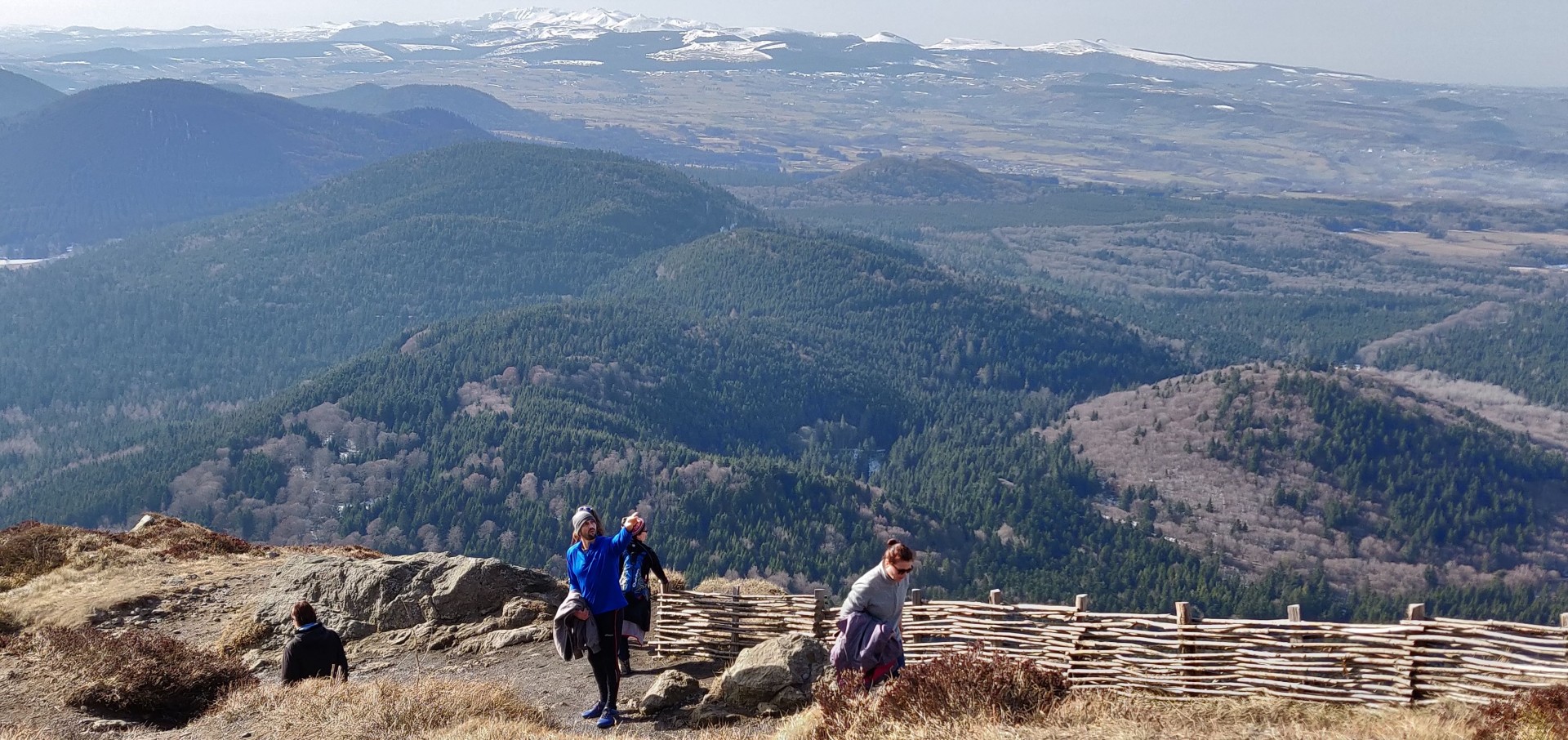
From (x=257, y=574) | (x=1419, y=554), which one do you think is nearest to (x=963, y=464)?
(x=1419, y=554)

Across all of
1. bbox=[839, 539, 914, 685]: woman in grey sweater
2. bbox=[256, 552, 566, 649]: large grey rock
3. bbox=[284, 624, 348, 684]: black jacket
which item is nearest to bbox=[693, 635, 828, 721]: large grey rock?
bbox=[839, 539, 914, 685]: woman in grey sweater

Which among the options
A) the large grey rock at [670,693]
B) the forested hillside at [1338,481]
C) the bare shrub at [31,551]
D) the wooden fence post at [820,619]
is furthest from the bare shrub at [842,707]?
the forested hillside at [1338,481]

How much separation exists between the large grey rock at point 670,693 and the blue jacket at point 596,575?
216 cm

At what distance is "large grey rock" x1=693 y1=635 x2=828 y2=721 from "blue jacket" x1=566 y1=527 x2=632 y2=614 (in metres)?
2.37

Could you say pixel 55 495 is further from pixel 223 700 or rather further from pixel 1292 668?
pixel 1292 668

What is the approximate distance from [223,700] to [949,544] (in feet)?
391

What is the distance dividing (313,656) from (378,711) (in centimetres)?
319

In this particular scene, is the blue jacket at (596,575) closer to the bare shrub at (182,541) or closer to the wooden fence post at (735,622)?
the wooden fence post at (735,622)

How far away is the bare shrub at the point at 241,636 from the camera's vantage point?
27.8 meters

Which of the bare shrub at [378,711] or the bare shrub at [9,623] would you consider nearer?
the bare shrub at [378,711]

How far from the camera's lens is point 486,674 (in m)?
24.9

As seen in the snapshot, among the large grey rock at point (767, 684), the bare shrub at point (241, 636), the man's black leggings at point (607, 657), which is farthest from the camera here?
the bare shrub at point (241, 636)

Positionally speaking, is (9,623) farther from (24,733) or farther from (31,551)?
(24,733)

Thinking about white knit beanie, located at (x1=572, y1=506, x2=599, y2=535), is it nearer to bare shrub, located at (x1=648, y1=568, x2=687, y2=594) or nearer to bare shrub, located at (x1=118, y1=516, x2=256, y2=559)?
bare shrub, located at (x1=648, y1=568, x2=687, y2=594)
